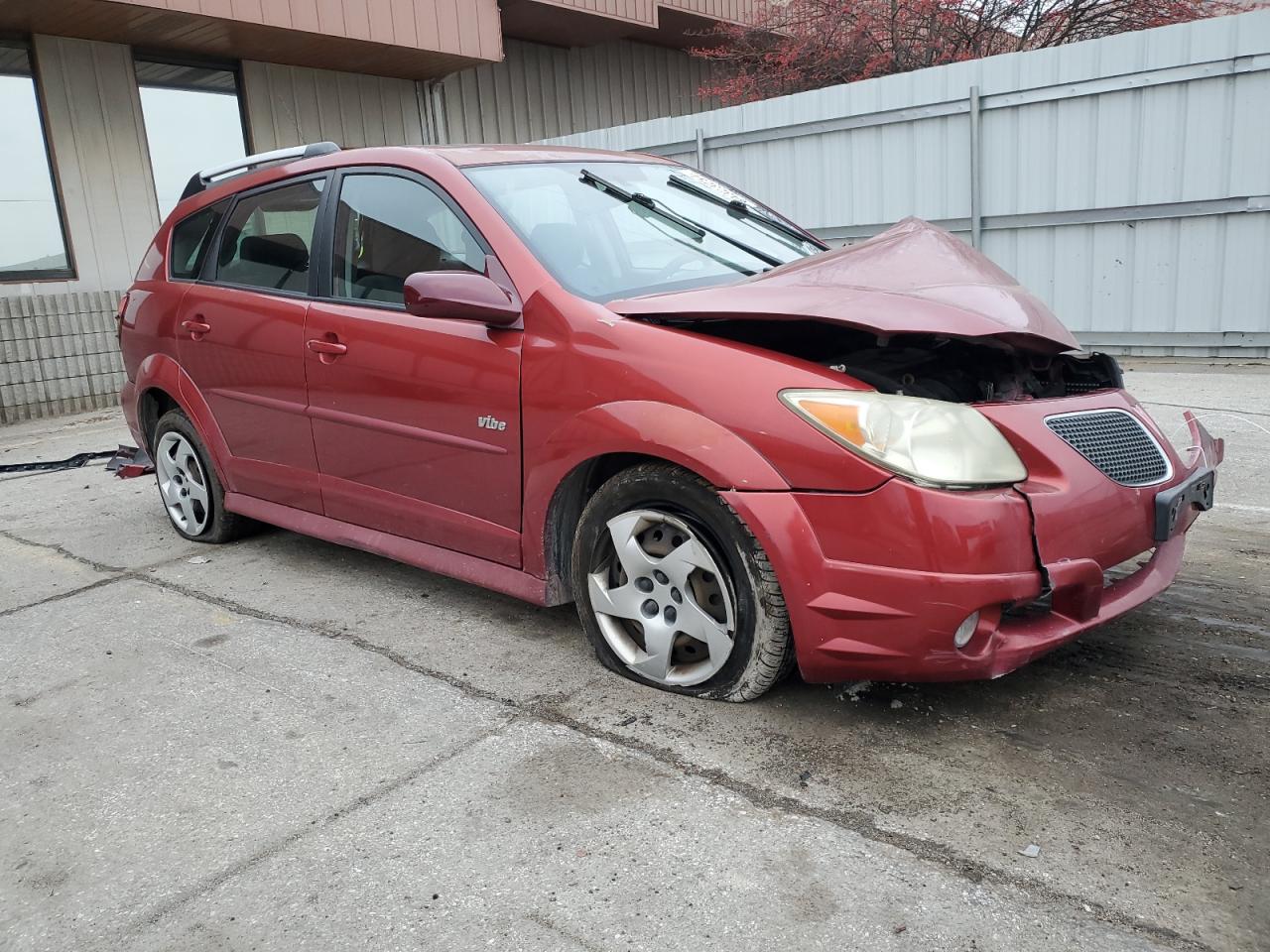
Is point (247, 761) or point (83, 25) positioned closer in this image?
point (247, 761)

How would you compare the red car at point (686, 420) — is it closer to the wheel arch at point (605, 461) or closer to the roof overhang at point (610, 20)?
the wheel arch at point (605, 461)

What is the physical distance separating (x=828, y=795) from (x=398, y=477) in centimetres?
193

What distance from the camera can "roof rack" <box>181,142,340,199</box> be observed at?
14.0 feet

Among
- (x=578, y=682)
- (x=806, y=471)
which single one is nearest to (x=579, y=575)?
(x=578, y=682)

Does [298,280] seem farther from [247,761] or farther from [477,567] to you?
[247,761]

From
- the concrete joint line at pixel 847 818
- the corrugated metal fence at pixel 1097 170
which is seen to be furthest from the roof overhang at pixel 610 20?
the concrete joint line at pixel 847 818

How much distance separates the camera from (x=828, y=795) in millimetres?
2506

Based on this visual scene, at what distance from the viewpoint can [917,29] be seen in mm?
12148

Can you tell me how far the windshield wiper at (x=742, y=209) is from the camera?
4075 mm

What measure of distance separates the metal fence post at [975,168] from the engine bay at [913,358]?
6762mm

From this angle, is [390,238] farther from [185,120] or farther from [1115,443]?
[185,120]

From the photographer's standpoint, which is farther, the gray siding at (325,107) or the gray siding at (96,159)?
the gray siding at (325,107)

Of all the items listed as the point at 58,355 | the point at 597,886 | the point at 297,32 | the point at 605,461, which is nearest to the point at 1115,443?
the point at 605,461

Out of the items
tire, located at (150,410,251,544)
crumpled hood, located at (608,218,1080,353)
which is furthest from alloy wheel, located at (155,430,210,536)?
crumpled hood, located at (608,218,1080,353)
